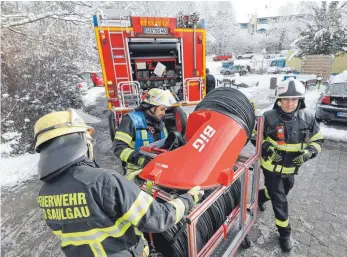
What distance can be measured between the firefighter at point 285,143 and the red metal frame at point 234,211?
21 centimetres

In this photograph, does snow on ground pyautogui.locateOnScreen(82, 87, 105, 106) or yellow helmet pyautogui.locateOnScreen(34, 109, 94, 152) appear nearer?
yellow helmet pyautogui.locateOnScreen(34, 109, 94, 152)

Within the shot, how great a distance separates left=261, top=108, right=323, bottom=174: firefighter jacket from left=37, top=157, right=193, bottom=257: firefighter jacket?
1.74 metres

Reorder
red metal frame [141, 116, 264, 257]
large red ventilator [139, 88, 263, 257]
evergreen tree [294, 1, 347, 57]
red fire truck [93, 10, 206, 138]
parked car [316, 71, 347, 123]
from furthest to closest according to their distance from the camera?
evergreen tree [294, 1, 347, 57] → parked car [316, 71, 347, 123] → red fire truck [93, 10, 206, 138] → large red ventilator [139, 88, 263, 257] → red metal frame [141, 116, 264, 257]

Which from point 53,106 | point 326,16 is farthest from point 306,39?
point 53,106

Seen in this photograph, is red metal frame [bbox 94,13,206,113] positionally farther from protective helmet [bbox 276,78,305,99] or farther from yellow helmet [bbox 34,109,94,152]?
yellow helmet [bbox 34,109,94,152]

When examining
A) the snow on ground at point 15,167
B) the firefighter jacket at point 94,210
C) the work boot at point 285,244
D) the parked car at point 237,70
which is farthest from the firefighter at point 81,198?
the parked car at point 237,70

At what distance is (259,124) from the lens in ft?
7.59

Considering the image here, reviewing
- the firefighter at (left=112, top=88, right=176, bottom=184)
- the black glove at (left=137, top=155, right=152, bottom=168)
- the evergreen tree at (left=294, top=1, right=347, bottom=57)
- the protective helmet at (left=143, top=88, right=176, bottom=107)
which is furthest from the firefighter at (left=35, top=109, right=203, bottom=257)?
the evergreen tree at (left=294, top=1, right=347, bottom=57)

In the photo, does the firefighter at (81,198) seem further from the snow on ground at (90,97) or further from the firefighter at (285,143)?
the snow on ground at (90,97)

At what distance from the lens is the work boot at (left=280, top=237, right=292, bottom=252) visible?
8.25 feet

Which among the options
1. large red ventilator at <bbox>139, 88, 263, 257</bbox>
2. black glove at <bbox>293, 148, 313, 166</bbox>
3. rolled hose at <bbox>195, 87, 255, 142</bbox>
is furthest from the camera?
black glove at <bbox>293, 148, 313, 166</bbox>

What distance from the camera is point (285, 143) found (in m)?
2.45

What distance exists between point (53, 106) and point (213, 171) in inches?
286

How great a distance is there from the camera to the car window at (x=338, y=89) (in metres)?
5.79
